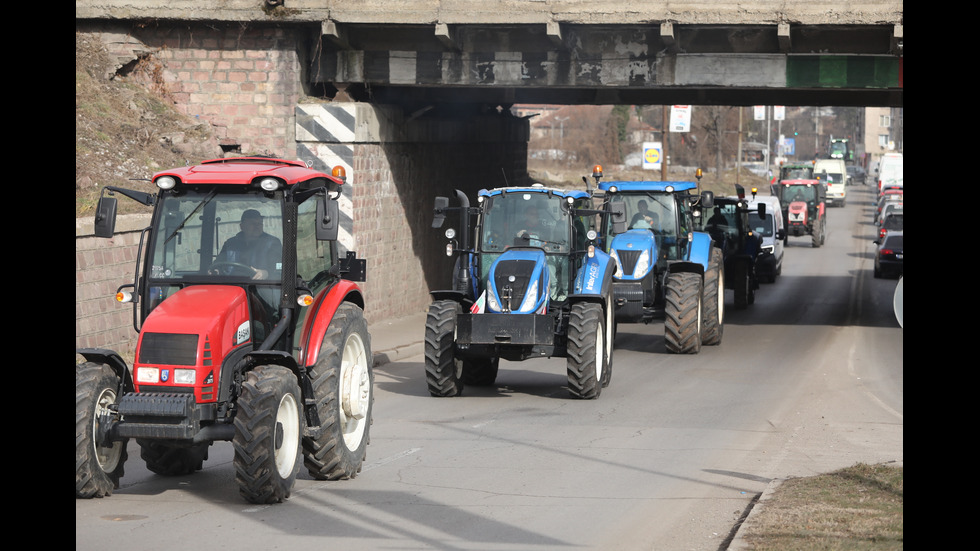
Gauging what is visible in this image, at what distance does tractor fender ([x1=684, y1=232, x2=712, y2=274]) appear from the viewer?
19.8 metres

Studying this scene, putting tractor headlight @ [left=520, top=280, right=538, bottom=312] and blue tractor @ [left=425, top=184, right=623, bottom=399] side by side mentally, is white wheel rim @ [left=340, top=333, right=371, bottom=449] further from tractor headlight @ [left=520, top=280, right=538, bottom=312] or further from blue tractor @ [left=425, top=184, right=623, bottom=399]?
tractor headlight @ [left=520, top=280, right=538, bottom=312]

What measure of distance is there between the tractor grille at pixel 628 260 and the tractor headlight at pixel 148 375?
37.4 ft

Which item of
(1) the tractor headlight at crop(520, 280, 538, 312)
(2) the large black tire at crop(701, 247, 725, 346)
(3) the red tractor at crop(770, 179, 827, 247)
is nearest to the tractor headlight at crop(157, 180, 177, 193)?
(1) the tractor headlight at crop(520, 280, 538, 312)

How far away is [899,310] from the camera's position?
8.42 meters

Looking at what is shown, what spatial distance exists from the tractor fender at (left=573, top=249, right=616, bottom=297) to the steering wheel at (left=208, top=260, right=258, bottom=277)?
597 cm

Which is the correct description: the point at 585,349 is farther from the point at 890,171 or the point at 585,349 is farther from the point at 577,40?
the point at 890,171

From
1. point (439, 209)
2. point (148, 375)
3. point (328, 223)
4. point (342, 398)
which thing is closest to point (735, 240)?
point (439, 209)

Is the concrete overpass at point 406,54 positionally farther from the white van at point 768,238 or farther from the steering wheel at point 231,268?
the white van at point 768,238

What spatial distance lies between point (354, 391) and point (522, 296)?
172 inches

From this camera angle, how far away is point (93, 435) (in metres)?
8.12

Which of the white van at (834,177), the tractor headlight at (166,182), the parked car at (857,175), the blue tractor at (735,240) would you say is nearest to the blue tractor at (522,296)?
the tractor headlight at (166,182)

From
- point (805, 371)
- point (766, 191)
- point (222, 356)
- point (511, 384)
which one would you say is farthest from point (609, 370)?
point (766, 191)

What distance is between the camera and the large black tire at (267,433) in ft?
26.6
